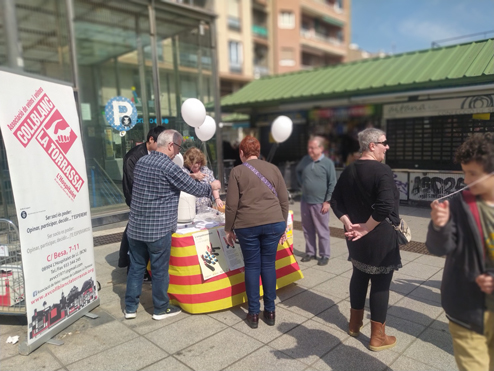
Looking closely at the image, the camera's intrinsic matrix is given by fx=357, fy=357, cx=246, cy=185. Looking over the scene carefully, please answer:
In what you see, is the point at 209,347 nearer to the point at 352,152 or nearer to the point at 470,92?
the point at 470,92

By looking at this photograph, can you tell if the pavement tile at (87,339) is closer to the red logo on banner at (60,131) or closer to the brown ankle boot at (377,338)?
the red logo on banner at (60,131)

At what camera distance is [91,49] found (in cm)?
1164

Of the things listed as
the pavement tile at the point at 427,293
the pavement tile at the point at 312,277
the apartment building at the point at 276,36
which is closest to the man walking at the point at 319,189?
the pavement tile at the point at 312,277

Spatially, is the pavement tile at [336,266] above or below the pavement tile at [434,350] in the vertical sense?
below

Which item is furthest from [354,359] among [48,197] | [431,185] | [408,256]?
[431,185]

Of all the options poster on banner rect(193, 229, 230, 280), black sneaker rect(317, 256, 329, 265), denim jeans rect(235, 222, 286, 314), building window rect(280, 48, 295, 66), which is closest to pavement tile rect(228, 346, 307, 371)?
denim jeans rect(235, 222, 286, 314)

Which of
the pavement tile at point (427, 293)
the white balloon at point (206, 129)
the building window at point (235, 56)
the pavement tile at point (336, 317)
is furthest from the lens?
the building window at point (235, 56)

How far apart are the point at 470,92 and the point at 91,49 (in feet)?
35.7

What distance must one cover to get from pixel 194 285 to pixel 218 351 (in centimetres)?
73

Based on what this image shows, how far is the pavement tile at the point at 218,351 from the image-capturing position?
8.95 feet

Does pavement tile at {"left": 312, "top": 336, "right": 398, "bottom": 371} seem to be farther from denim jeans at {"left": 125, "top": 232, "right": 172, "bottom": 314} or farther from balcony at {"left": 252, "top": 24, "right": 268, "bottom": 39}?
balcony at {"left": 252, "top": 24, "right": 268, "bottom": 39}

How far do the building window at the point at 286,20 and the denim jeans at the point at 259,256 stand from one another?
29.8 metres

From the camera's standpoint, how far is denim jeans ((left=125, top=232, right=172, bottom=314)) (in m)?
3.29

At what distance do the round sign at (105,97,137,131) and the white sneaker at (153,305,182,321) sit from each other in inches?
177
